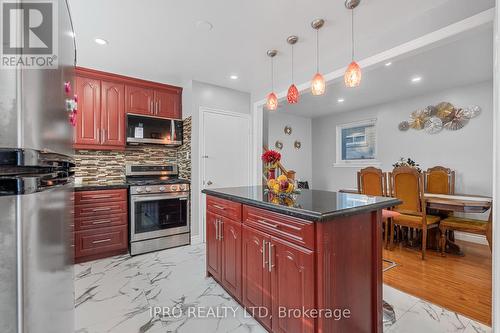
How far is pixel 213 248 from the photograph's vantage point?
2.26m

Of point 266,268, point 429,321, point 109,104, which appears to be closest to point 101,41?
point 109,104

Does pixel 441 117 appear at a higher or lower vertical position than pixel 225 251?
higher

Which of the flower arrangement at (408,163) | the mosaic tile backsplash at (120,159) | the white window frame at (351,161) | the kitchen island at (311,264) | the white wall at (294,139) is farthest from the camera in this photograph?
the white wall at (294,139)

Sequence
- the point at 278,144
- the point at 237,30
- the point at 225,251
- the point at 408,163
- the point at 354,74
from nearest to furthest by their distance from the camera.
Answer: the point at 354,74
the point at 225,251
the point at 237,30
the point at 408,163
the point at 278,144

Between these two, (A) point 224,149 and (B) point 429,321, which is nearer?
(B) point 429,321

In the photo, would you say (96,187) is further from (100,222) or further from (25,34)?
(25,34)

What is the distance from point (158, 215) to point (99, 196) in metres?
0.74

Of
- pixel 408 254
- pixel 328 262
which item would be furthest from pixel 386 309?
pixel 408 254

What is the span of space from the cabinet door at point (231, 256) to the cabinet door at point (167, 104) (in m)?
2.26

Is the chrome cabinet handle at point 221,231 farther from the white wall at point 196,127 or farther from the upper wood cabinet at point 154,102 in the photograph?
the upper wood cabinet at point 154,102

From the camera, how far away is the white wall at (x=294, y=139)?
5.70m

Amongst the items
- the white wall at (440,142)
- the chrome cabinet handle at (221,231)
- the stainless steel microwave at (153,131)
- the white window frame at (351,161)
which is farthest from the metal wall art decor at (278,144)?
the chrome cabinet handle at (221,231)

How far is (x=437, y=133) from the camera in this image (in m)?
4.09

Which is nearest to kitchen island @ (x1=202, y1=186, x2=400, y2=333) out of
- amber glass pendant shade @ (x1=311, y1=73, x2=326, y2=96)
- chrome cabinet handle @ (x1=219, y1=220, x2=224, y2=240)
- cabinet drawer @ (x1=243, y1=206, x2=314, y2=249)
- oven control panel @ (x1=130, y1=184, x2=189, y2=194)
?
cabinet drawer @ (x1=243, y1=206, x2=314, y2=249)
